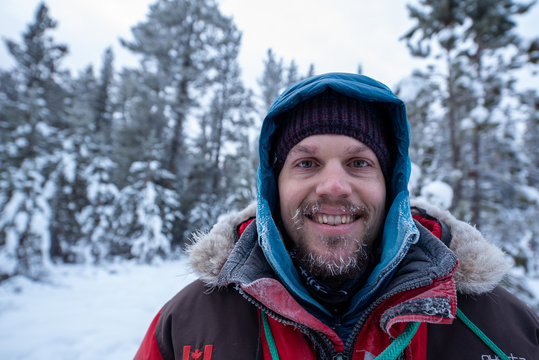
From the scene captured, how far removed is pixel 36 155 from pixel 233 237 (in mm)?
9263

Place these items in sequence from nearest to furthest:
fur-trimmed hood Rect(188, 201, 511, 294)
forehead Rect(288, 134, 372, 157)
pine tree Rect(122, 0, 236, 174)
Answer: fur-trimmed hood Rect(188, 201, 511, 294) → forehead Rect(288, 134, 372, 157) → pine tree Rect(122, 0, 236, 174)

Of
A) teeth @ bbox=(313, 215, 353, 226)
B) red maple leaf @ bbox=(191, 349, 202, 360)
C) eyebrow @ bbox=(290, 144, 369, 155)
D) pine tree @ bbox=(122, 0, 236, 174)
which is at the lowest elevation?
red maple leaf @ bbox=(191, 349, 202, 360)

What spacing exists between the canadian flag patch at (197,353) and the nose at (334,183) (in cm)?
108

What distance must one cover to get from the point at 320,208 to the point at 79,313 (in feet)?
19.4

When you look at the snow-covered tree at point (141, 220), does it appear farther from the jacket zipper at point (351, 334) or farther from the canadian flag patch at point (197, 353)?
the jacket zipper at point (351, 334)

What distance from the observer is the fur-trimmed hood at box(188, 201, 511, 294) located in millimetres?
1370

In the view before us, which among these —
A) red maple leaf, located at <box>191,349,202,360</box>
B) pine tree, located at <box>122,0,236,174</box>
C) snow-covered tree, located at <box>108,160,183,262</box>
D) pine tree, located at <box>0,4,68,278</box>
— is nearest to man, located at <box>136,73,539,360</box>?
red maple leaf, located at <box>191,349,202,360</box>

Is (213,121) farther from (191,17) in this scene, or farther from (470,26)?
(470,26)

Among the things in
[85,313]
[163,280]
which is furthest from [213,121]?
[85,313]

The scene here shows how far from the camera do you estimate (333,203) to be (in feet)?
5.34

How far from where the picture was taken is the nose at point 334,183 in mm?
1590

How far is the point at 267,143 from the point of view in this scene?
1.95 metres

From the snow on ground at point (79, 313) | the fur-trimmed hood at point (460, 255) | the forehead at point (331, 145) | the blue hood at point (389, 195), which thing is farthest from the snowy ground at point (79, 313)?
the forehead at point (331, 145)

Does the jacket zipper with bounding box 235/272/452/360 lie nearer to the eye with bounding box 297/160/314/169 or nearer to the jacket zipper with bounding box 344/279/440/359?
the jacket zipper with bounding box 344/279/440/359
